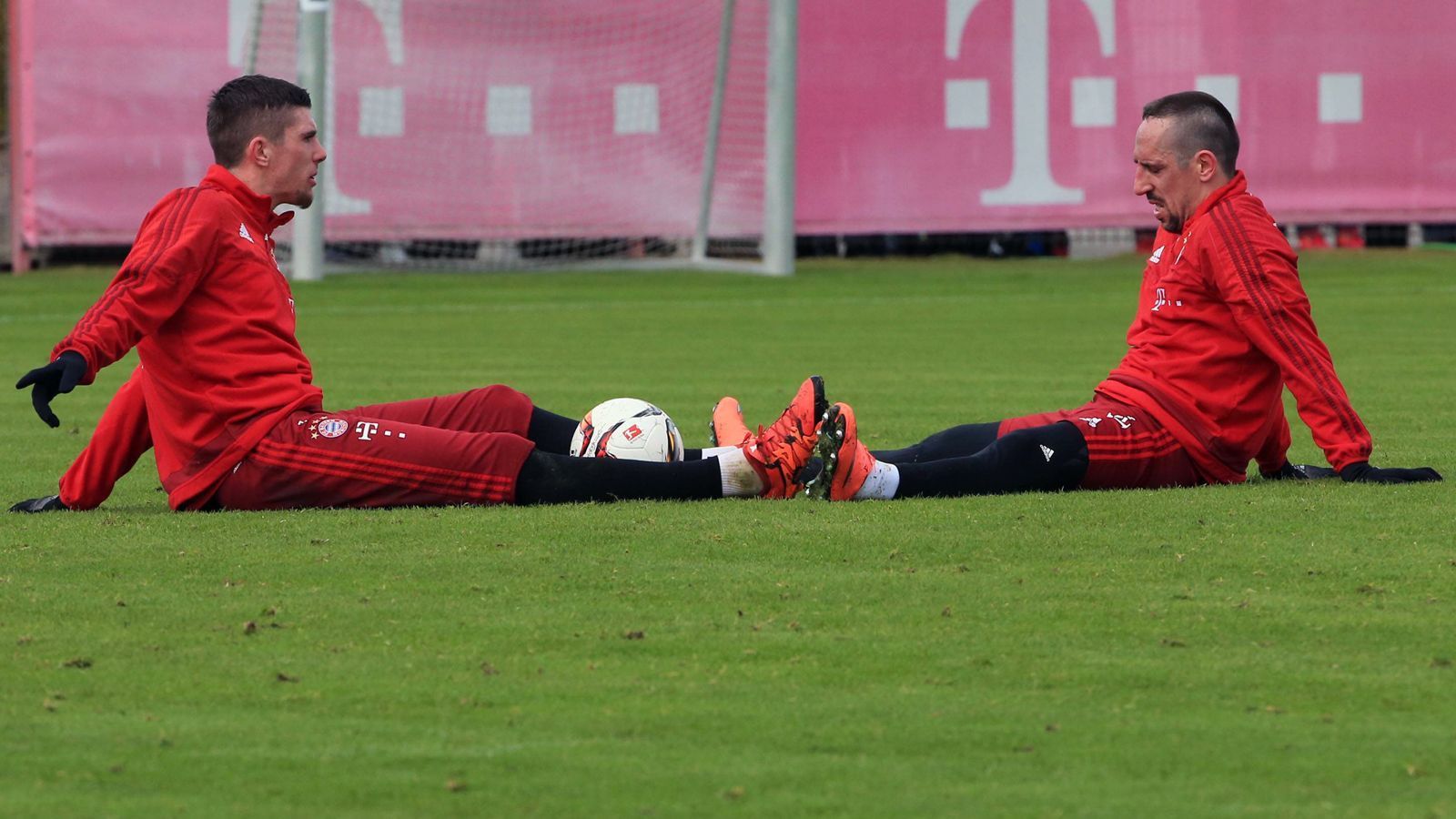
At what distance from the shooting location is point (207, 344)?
6.13 metres

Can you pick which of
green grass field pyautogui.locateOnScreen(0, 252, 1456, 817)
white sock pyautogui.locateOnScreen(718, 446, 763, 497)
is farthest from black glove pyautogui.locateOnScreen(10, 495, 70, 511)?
white sock pyautogui.locateOnScreen(718, 446, 763, 497)

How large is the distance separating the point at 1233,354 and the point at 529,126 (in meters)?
17.1

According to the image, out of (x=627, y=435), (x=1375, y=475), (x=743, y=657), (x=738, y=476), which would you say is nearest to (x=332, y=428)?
(x=627, y=435)

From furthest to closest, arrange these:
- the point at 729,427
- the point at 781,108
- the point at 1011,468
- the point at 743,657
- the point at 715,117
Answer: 1. the point at 715,117
2. the point at 781,108
3. the point at 729,427
4. the point at 1011,468
5. the point at 743,657

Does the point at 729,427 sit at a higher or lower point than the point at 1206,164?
lower

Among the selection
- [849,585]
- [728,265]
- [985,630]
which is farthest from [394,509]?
[728,265]

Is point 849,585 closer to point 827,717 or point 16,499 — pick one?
point 827,717

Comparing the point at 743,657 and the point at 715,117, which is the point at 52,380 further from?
the point at 715,117

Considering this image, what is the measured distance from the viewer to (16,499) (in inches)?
269

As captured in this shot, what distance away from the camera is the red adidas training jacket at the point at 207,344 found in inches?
239

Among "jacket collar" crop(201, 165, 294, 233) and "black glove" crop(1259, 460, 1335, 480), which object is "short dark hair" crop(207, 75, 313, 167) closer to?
"jacket collar" crop(201, 165, 294, 233)

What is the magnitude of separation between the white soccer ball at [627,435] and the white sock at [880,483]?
2.11ft

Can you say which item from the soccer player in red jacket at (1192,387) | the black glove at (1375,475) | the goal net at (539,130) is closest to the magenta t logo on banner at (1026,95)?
the goal net at (539,130)

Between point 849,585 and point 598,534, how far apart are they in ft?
3.09
